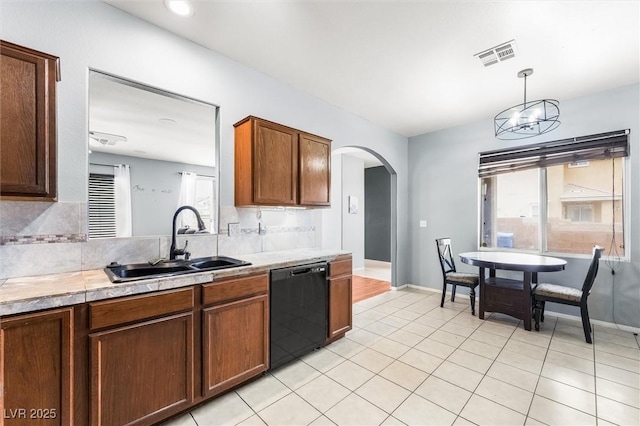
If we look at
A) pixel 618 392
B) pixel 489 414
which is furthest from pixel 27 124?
pixel 618 392

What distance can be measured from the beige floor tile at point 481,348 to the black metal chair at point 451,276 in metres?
0.93

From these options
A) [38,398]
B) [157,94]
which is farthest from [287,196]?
[38,398]

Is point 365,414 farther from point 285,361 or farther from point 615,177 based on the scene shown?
point 615,177

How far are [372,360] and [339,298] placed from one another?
630 millimetres

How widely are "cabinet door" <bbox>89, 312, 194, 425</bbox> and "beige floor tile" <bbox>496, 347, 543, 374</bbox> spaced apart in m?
2.64

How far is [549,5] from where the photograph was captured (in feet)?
6.41

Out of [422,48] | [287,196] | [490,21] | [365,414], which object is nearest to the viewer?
[365,414]

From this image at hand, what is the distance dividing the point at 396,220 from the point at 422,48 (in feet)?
9.57

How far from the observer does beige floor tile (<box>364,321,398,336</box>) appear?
309 cm

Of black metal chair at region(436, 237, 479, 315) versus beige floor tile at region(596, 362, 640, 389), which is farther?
black metal chair at region(436, 237, 479, 315)

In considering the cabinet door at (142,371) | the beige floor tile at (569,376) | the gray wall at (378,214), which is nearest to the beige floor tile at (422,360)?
the beige floor tile at (569,376)

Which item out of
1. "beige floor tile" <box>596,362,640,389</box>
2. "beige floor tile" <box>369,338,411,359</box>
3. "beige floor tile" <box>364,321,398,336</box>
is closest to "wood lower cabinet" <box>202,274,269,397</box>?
"beige floor tile" <box>369,338,411,359</box>

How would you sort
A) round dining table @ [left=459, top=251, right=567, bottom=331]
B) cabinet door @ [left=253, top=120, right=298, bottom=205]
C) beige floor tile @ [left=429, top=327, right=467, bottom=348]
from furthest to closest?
1. round dining table @ [left=459, top=251, right=567, bottom=331]
2. beige floor tile @ [left=429, top=327, right=467, bottom=348]
3. cabinet door @ [left=253, top=120, right=298, bottom=205]

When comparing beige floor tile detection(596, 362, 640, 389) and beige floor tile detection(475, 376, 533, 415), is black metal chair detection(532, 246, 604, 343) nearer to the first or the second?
beige floor tile detection(596, 362, 640, 389)
